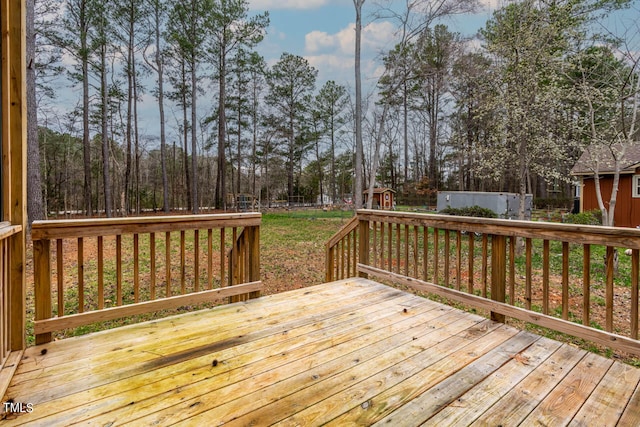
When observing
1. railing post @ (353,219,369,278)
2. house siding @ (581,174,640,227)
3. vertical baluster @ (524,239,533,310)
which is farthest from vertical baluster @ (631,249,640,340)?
house siding @ (581,174,640,227)

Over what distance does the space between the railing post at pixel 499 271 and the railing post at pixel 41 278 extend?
3320mm

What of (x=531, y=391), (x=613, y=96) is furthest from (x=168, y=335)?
(x=613, y=96)

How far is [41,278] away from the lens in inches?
82.0

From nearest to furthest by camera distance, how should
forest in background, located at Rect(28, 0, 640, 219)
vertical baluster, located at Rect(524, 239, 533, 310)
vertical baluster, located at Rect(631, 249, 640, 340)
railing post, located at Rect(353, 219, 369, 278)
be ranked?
vertical baluster, located at Rect(631, 249, 640, 340) < vertical baluster, located at Rect(524, 239, 533, 310) < railing post, located at Rect(353, 219, 369, 278) < forest in background, located at Rect(28, 0, 640, 219)

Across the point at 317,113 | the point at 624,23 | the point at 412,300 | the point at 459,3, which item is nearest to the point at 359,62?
the point at 459,3

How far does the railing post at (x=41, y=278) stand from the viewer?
2.05m

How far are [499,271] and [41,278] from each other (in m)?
3.39

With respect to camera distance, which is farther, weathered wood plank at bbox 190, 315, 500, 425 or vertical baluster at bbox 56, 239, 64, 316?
vertical baluster at bbox 56, 239, 64, 316

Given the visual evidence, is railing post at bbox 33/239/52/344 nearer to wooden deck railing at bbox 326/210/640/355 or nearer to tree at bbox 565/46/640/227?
wooden deck railing at bbox 326/210/640/355

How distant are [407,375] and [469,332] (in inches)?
35.0

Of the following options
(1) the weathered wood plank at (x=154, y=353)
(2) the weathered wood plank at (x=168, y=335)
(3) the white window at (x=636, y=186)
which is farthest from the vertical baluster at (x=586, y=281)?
(3) the white window at (x=636, y=186)

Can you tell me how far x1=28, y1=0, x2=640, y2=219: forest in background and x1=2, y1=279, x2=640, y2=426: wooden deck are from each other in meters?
5.63

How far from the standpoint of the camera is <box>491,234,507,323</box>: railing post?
2.61 meters

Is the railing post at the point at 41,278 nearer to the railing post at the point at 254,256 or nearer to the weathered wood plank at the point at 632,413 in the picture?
the railing post at the point at 254,256
